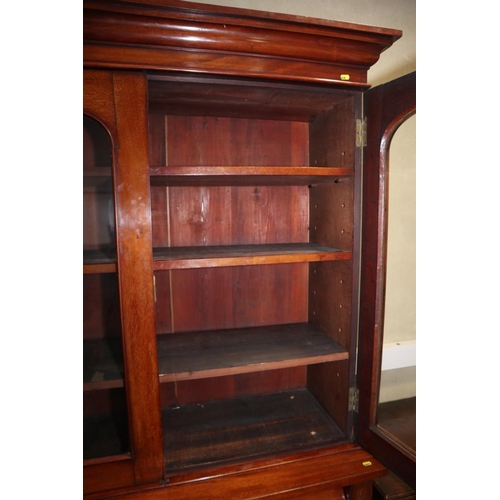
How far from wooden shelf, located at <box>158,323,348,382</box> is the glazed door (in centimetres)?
12

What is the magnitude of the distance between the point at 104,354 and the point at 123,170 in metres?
0.60

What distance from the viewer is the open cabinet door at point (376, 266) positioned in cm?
99

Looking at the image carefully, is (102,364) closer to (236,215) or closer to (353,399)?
(236,215)

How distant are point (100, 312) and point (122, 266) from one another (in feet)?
0.98

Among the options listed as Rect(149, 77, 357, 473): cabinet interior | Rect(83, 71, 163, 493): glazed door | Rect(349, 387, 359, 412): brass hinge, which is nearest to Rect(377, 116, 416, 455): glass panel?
Rect(349, 387, 359, 412): brass hinge

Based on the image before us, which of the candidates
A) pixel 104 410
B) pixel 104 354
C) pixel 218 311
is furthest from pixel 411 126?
pixel 104 410

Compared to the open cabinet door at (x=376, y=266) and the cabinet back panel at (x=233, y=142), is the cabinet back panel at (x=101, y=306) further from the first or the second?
the open cabinet door at (x=376, y=266)

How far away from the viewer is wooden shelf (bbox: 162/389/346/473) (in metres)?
1.14

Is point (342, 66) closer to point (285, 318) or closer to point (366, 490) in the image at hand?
point (285, 318)

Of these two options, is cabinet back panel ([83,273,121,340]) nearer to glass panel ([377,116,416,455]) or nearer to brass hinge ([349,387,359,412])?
brass hinge ([349,387,359,412])

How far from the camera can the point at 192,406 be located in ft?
4.72

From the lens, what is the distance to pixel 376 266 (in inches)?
41.9

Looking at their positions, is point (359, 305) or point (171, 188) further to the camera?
point (171, 188)

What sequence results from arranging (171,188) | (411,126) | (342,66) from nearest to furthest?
(342,66) → (411,126) → (171,188)
